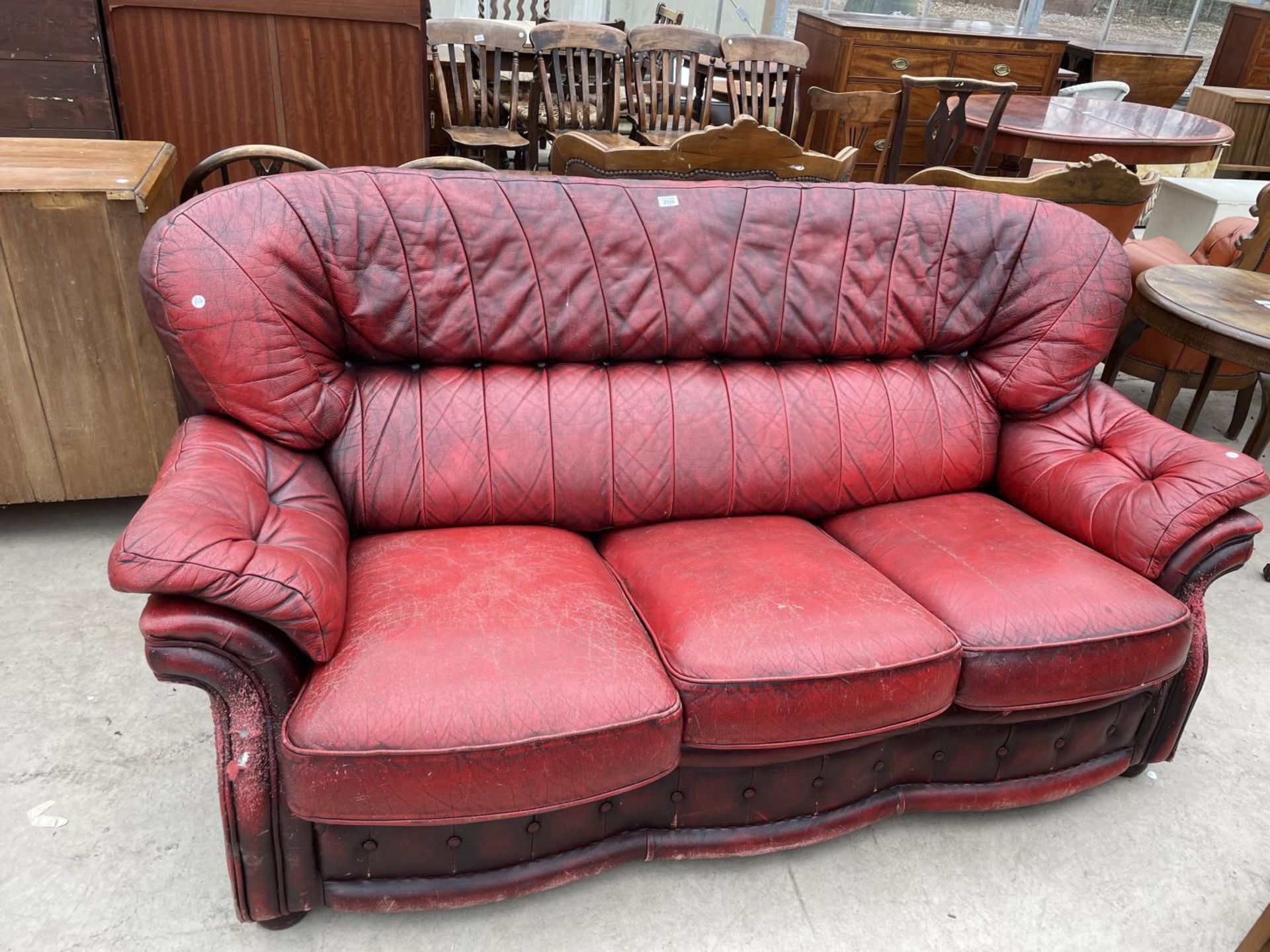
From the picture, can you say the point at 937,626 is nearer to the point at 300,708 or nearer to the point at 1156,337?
the point at 300,708

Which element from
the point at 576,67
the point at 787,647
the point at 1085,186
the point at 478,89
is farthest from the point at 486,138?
the point at 787,647

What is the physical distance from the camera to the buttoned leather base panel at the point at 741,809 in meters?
1.45

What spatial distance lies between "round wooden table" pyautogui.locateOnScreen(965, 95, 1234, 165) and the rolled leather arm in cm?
353

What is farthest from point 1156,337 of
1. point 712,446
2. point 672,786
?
point 672,786

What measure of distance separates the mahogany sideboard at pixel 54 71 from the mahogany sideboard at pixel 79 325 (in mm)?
781

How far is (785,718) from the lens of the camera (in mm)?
1491

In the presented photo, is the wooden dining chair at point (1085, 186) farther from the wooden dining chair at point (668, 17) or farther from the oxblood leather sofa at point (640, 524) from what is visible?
the wooden dining chair at point (668, 17)

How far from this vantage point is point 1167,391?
312cm

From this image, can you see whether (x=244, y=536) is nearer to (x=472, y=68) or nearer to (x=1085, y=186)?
(x=1085, y=186)

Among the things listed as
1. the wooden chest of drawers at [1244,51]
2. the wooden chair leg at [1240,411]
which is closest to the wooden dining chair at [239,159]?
the wooden chair leg at [1240,411]

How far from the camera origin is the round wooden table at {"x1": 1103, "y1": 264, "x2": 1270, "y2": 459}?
2432mm

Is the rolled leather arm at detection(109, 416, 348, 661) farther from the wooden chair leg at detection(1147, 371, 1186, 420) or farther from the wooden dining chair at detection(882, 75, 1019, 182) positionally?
the wooden dining chair at detection(882, 75, 1019, 182)

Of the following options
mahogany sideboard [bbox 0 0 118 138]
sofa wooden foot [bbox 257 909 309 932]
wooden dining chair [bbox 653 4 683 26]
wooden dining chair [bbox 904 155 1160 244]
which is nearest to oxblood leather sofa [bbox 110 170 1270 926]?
sofa wooden foot [bbox 257 909 309 932]

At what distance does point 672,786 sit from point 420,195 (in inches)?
47.0
